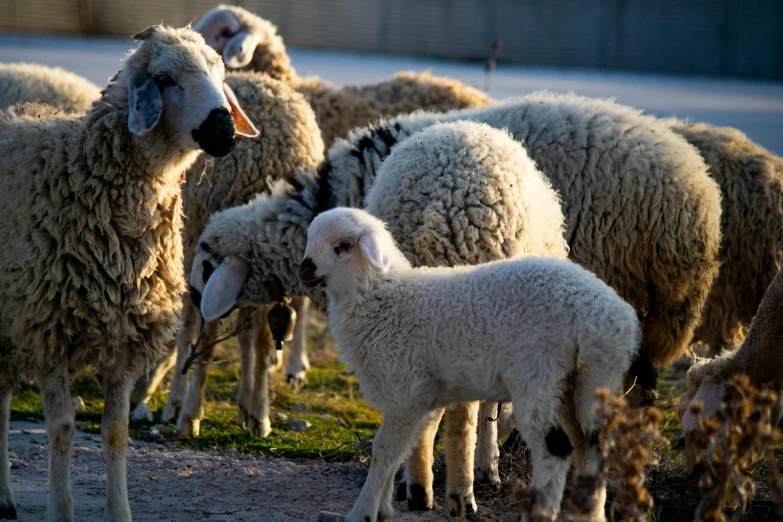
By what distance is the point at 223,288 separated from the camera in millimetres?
5941

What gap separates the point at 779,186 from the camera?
20.8 ft

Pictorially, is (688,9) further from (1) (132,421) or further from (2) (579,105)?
(1) (132,421)

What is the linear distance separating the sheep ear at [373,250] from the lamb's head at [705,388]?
1511 mm

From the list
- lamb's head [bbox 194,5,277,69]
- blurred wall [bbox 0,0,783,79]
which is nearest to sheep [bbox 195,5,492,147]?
lamb's head [bbox 194,5,277,69]

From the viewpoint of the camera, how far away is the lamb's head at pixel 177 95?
4203 millimetres

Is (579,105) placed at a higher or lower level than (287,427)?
higher

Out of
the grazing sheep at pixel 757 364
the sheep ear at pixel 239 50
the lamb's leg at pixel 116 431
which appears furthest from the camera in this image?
the sheep ear at pixel 239 50

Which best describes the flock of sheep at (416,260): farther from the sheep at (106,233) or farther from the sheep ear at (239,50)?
the sheep ear at (239,50)

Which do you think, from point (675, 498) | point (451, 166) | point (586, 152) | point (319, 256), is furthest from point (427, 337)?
point (586, 152)

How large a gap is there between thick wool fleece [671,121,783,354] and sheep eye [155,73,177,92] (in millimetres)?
3736

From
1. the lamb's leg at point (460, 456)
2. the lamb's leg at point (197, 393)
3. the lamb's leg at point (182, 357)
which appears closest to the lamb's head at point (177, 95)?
the lamb's leg at point (460, 456)

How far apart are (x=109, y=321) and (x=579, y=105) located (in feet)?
11.0

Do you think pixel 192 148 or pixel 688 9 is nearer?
pixel 192 148

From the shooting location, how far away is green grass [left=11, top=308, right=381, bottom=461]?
19.9 ft
